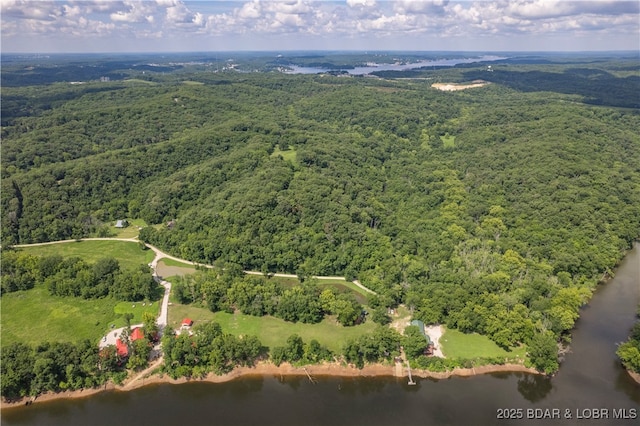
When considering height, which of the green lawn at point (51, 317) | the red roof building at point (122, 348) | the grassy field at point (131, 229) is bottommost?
the green lawn at point (51, 317)

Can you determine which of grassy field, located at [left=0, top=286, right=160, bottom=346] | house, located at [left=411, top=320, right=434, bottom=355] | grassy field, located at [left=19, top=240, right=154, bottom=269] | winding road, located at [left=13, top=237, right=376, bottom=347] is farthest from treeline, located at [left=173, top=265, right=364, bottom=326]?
grassy field, located at [left=19, top=240, right=154, bottom=269]

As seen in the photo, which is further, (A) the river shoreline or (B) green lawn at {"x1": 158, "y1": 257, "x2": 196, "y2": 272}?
(B) green lawn at {"x1": 158, "y1": 257, "x2": 196, "y2": 272}

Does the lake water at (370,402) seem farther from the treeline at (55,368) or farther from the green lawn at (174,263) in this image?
the green lawn at (174,263)

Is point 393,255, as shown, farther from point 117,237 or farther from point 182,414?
point 117,237

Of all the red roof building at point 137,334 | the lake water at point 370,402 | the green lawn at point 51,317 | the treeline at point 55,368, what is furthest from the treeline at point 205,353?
the green lawn at point 51,317

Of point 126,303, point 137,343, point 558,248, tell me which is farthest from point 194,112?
point 558,248

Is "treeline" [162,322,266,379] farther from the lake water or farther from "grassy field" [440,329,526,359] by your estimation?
"grassy field" [440,329,526,359]
